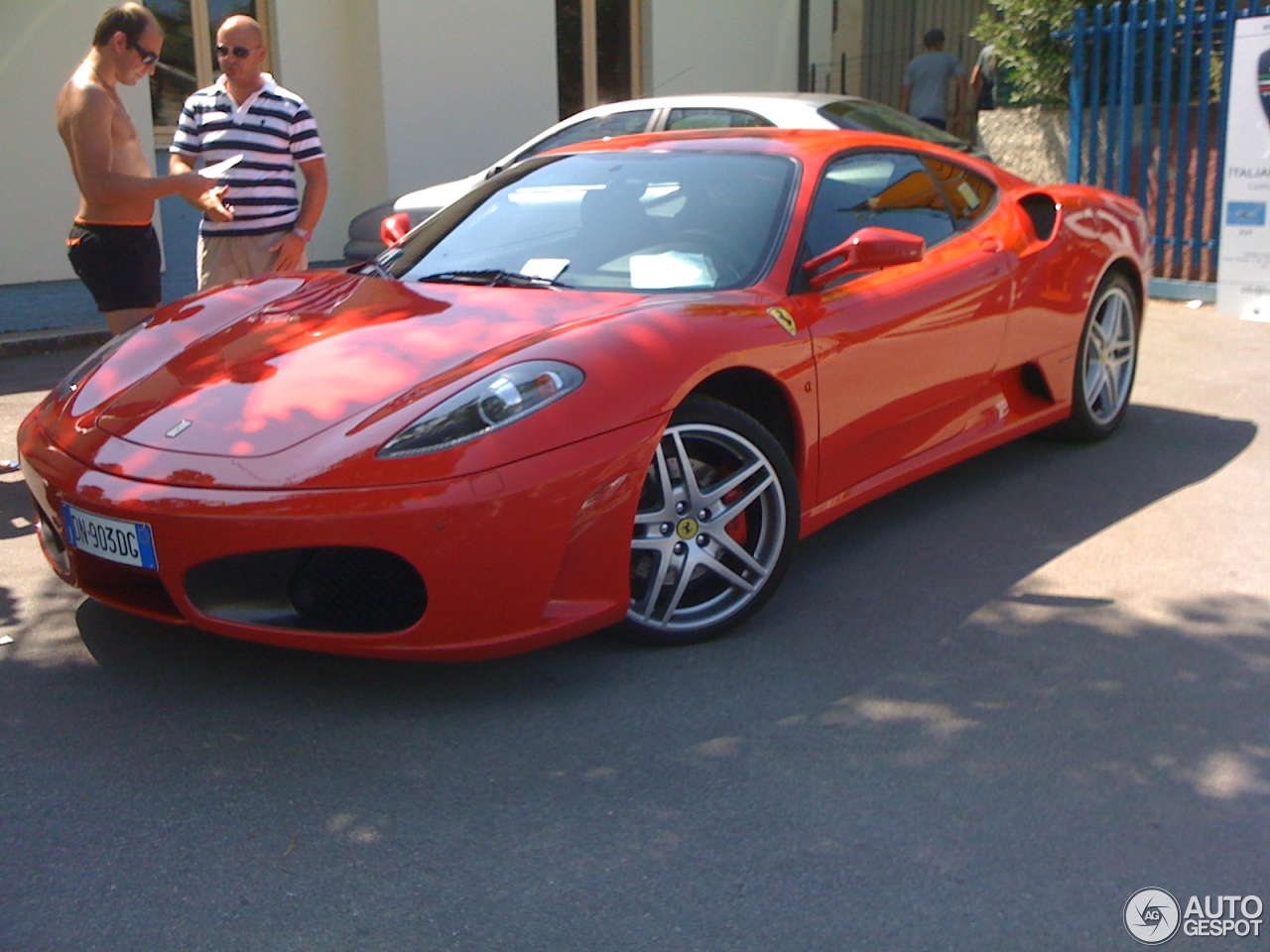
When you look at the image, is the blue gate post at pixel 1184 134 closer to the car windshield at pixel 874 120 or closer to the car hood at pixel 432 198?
the car windshield at pixel 874 120

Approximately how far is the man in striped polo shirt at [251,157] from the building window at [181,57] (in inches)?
214

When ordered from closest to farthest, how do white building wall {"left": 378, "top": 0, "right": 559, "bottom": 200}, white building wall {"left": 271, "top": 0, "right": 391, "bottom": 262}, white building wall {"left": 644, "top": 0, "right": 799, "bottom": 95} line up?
white building wall {"left": 271, "top": 0, "right": 391, "bottom": 262} < white building wall {"left": 378, "top": 0, "right": 559, "bottom": 200} < white building wall {"left": 644, "top": 0, "right": 799, "bottom": 95}

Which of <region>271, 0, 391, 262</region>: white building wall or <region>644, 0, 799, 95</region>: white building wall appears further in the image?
<region>644, 0, 799, 95</region>: white building wall

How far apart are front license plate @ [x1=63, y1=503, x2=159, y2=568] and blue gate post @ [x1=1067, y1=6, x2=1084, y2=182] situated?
8.49m

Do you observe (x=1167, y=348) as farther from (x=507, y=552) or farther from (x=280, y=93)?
(x=507, y=552)

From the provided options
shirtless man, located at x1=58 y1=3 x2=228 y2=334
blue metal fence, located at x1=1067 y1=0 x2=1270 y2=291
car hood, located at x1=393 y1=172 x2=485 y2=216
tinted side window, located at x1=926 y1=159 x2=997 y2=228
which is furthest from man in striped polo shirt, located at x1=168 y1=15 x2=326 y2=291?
blue metal fence, located at x1=1067 y1=0 x2=1270 y2=291

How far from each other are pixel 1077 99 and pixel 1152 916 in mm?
8655

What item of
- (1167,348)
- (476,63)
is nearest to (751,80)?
(476,63)

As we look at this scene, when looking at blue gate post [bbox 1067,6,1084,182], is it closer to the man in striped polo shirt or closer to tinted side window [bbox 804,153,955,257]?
tinted side window [bbox 804,153,955,257]

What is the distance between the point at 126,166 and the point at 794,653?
10.3 ft

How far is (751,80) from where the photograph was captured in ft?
51.2

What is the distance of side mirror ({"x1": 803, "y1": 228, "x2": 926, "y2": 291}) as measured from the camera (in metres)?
4.00

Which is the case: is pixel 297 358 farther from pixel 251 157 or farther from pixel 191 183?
pixel 251 157

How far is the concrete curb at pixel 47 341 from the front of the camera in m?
8.41
